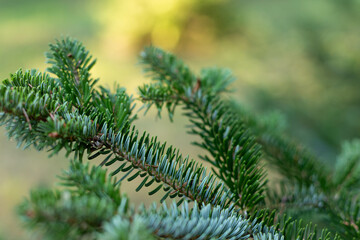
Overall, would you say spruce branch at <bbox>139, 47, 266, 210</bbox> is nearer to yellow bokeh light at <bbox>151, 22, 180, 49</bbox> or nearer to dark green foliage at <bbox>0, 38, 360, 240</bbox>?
dark green foliage at <bbox>0, 38, 360, 240</bbox>

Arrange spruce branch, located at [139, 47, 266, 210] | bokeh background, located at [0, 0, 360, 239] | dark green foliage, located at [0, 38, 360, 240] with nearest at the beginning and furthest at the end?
dark green foliage, located at [0, 38, 360, 240] < spruce branch, located at [139, 47, 266, 210] < bokeh background, located at [0, 0, 360, 239]

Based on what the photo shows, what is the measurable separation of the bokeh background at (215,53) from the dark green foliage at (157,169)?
0.04 m

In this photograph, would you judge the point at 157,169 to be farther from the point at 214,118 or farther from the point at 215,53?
the point at 215,53

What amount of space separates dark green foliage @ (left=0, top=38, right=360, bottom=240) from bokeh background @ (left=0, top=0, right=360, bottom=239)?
4cm

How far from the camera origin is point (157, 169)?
39cm

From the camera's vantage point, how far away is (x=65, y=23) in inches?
231

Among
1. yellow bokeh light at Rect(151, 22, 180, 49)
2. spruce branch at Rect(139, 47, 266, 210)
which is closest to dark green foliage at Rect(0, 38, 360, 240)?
spruce branch at Rect(139, 47, 266, 210)

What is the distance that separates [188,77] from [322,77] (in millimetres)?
1378

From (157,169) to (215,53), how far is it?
477 cm

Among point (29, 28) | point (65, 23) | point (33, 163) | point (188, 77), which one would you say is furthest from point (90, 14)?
point (188, 77)

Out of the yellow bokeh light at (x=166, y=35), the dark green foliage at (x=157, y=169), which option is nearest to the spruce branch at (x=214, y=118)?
the dark green foliage at (x=157, y=169)

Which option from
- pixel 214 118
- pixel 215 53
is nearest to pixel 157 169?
pixel 214 118

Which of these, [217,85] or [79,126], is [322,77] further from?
[79,126]

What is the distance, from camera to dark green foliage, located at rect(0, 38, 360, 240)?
0.88 ft
